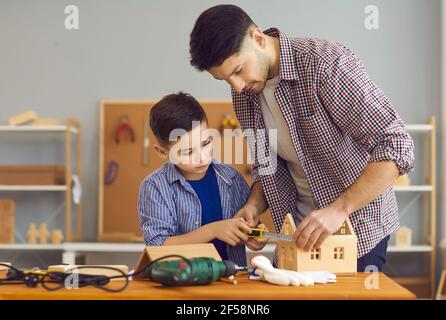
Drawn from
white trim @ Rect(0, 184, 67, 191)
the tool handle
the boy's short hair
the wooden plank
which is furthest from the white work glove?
the wooden plank

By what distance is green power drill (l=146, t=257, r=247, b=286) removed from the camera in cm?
111

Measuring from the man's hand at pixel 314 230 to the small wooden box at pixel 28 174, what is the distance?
282 cm

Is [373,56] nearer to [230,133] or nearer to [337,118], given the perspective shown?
[230,133]

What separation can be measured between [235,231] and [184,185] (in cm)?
27

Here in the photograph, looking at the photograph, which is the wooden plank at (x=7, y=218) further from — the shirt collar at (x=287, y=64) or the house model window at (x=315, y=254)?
the house model window at (x=315, y=254)

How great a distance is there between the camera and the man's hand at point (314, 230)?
49.9 inches

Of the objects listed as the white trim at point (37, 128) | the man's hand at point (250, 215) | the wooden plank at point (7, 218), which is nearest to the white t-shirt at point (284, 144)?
the man's hand at point (250, 215)

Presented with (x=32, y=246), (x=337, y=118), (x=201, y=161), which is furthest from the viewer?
(x=32, y=246)

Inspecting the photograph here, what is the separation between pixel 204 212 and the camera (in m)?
1.74

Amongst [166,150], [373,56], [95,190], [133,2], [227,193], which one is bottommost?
[95,190]

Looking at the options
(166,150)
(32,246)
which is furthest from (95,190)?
(166,150)

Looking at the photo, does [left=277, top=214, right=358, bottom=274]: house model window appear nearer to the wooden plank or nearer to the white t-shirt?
the white t-shirt

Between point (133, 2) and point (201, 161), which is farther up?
point (133, 2)
